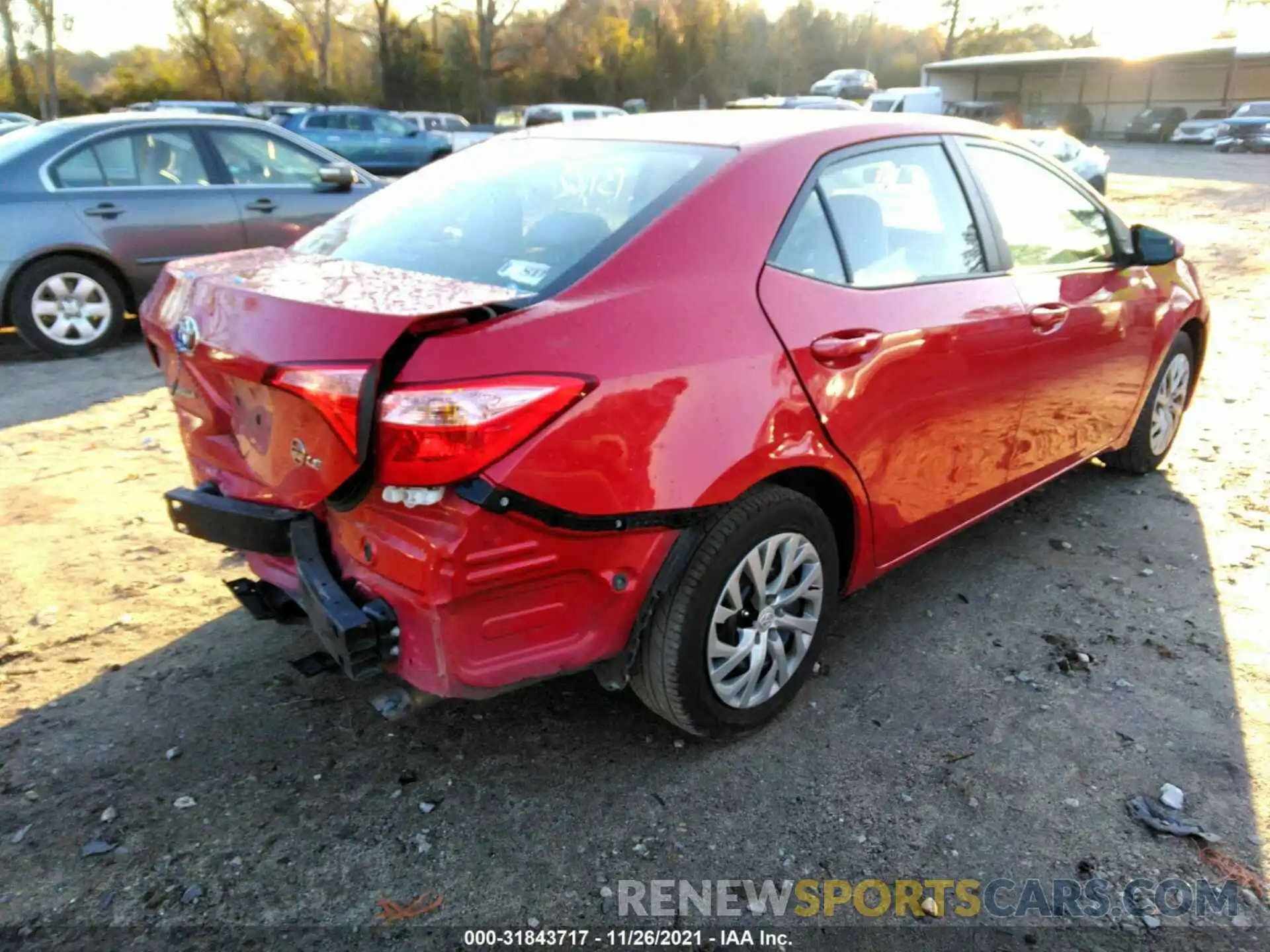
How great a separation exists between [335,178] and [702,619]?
5590 millimetres

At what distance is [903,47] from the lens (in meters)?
74.6

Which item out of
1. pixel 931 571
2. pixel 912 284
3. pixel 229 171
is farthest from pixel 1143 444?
pixel 229 171

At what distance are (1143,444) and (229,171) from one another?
6578 mm

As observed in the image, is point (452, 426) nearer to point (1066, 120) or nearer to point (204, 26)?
point (204, 26)

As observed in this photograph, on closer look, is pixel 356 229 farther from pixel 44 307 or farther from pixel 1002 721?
pixel 44 307

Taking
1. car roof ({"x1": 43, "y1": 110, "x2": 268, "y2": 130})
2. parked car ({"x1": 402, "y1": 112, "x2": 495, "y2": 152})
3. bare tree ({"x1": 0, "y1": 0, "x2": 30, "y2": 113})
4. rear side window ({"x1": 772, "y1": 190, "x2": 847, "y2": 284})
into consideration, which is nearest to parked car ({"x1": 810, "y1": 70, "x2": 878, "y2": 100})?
parked car ({"x1": 402, "y1": 112, "x2": 495, "y2": 152})

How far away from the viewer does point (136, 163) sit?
22.9 feet

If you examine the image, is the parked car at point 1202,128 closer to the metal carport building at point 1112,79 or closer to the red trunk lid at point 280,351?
the metal carport building at point 1112,79

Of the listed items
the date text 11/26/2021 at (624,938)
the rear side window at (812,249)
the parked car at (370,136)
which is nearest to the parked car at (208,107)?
the parked car at (370,136)

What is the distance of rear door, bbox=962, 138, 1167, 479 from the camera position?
350 centimetres

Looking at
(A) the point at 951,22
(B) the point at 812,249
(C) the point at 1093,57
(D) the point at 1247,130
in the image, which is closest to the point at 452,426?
(B) the point at 812,249

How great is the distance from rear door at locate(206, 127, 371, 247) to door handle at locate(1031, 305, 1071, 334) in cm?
557

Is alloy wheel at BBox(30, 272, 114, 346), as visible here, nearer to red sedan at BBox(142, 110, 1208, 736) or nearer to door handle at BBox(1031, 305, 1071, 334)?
red sedan at BBox(142, 110, 1208, 736)

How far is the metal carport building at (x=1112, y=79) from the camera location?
43562 millimetres
